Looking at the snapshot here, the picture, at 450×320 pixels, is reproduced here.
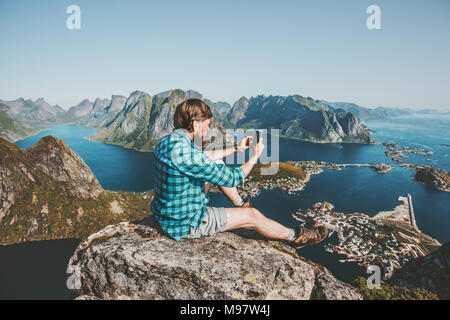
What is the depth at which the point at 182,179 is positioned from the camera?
4219 millimetres

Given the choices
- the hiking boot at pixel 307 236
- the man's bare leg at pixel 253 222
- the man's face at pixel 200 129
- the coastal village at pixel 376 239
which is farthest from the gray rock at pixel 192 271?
the coastal village at pixel 376 239

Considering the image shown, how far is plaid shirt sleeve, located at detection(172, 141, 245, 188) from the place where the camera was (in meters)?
3.93

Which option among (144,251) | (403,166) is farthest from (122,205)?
(403,166)

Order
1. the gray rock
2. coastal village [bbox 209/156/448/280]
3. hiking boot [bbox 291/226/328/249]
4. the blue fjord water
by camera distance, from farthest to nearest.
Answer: coastal village [bbox 209/156/448/280] → the blue fjord water → hiking boot [bbox 291/226/328/249] → the gray rock

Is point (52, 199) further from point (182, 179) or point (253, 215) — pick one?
point (182, 179)

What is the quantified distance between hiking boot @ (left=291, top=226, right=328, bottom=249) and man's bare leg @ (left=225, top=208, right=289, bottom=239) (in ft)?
1.47

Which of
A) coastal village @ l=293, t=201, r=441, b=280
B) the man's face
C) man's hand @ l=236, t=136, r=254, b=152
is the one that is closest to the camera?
the man's face

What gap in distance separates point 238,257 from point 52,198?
131m

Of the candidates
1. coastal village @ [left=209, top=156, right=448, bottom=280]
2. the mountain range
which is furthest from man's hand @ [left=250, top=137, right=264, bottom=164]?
the mountain range

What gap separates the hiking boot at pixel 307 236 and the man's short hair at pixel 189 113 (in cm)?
459

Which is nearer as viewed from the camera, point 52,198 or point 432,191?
point 52,198

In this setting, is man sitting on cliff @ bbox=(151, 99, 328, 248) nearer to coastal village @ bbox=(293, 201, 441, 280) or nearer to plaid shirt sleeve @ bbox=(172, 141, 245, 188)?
plaid shirt sleeve @ bbox=(172, 141, 245, 188)

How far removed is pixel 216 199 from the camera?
101 metres
